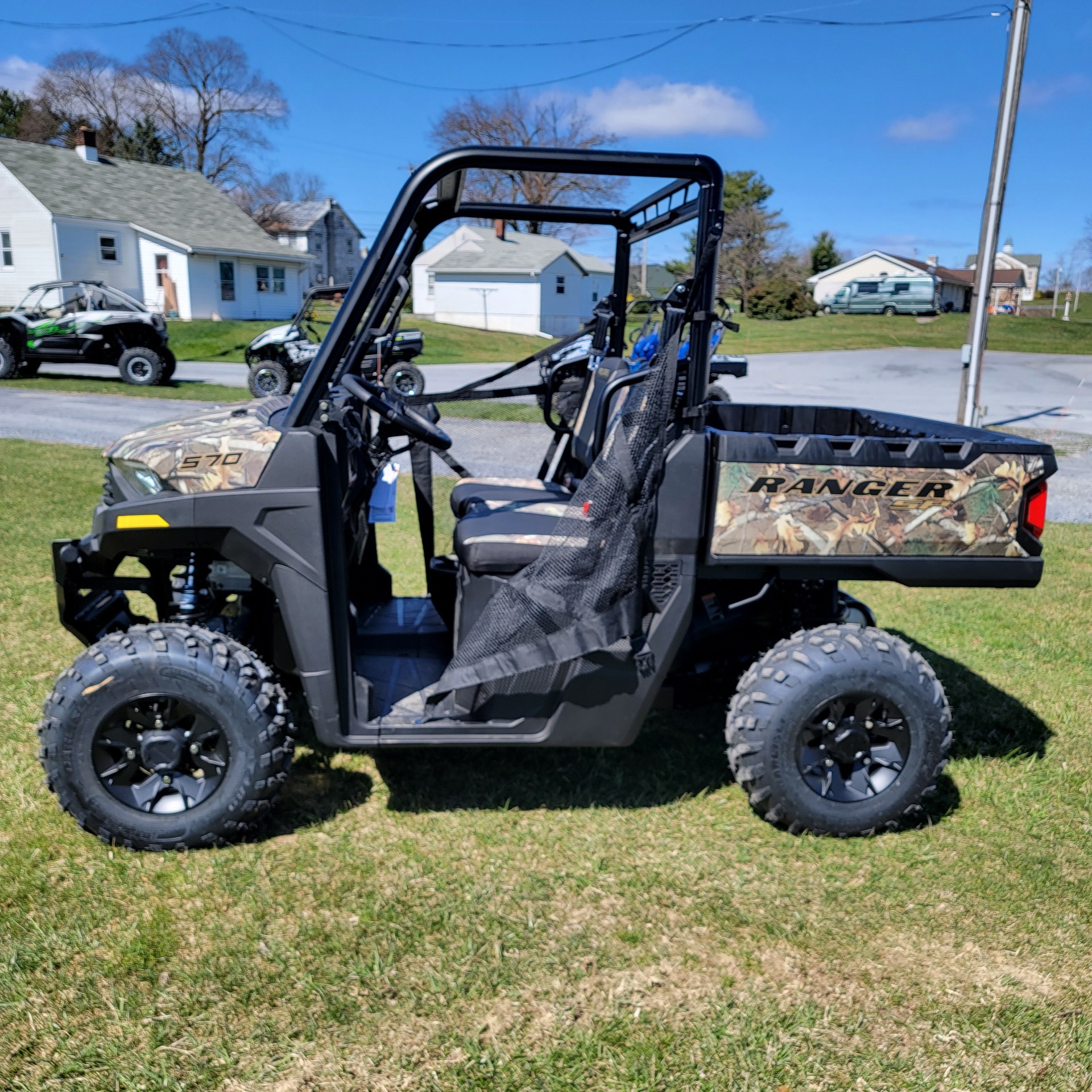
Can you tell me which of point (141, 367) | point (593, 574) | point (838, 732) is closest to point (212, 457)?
point (593, 574)

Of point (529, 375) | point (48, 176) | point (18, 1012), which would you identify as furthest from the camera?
point (48, 176)

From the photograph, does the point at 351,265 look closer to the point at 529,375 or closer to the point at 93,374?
the point at 93,374

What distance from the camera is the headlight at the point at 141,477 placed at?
294 centimetres

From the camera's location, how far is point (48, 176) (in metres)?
30.5

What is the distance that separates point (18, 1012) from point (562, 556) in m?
1.73

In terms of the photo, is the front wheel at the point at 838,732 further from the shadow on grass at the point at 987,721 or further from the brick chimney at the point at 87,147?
the brick chimney at the point at 87,147

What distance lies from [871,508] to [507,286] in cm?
4131

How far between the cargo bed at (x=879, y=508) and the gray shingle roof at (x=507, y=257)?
39973 mm

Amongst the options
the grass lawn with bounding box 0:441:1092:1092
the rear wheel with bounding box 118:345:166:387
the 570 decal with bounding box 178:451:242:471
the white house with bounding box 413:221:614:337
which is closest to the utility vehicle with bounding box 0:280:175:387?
the rear wheel with bounding box 118:345:166:387

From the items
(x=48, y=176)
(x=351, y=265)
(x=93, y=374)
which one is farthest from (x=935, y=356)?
(x=351, y=265)

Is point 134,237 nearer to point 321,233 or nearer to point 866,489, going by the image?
point 321,233

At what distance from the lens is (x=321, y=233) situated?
179ft

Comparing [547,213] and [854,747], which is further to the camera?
[547,213]

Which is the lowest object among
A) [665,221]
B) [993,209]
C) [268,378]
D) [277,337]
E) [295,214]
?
[268,378]
